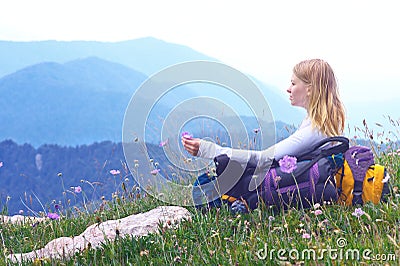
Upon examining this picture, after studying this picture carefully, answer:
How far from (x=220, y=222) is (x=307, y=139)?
1.16 metres

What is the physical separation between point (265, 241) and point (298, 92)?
190 cm

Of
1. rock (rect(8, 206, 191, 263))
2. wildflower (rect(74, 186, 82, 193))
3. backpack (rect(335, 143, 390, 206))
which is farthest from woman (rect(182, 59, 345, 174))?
wildflower (rect(74, 186, 82, 193))

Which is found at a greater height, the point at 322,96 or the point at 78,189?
the point at 322,96

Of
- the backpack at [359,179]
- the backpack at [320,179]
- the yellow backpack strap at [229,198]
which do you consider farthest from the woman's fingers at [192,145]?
the backpack at [359,179]

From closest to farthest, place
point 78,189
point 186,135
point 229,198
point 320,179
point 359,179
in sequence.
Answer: point 320,179, point 359,179, point 186,135, point 229,198, point 78,189

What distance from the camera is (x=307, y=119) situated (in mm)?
5602

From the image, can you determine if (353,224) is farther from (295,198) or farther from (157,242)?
(157,242)

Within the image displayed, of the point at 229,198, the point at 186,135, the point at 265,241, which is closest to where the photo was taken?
the point at 265,241

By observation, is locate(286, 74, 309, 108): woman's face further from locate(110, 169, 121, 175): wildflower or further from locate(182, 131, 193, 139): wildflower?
locate(110, 169, 121, 175): wildflower

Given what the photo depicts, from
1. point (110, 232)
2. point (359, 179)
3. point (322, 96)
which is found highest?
point (322, 96)

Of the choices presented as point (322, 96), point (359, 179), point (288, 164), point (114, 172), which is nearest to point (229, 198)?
point (288, 164)

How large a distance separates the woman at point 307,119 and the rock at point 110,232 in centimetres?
68

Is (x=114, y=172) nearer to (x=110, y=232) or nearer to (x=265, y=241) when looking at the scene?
(x=110, y=232)

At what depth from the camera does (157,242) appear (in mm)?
4820
